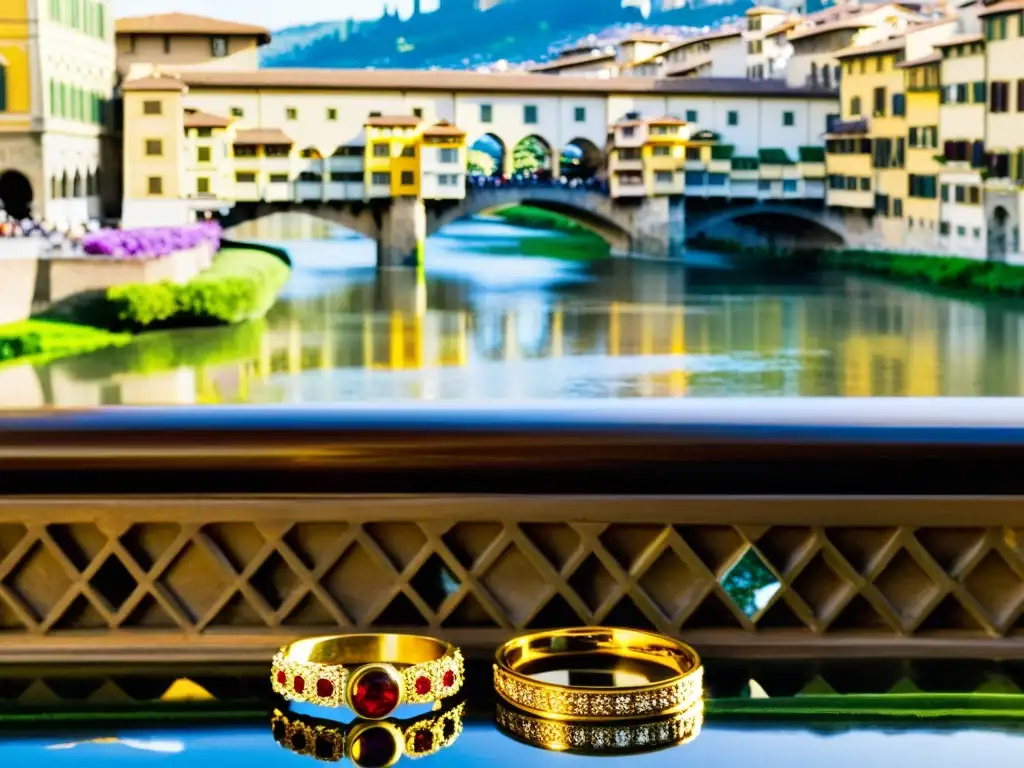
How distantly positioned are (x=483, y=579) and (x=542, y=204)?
1926 centimetres

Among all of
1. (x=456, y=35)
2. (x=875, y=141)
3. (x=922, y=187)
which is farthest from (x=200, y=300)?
(x=456, y=35)

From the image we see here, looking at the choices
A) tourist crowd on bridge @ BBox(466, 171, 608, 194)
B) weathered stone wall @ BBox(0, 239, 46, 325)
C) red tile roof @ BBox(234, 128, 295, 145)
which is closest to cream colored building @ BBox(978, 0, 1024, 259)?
tourist crowd on bridge @ BBox(466, 171, 608, 194)

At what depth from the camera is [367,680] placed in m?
0.70

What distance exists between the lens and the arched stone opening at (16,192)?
52.6 feet

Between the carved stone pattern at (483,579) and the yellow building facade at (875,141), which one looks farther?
the yellow building facade at (875,141)

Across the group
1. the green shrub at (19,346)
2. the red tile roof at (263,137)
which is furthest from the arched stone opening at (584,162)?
the green shrub at (19,346)

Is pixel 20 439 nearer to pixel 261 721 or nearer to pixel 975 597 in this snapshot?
pixel 261 721

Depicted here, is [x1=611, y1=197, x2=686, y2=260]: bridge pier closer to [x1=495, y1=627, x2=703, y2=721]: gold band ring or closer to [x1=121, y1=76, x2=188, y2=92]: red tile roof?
[x1=121, y1=76, x2=188, y2=92]: red tile roof

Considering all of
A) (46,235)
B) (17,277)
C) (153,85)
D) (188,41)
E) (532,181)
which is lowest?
(17,277)

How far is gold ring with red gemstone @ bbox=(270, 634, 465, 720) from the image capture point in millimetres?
702

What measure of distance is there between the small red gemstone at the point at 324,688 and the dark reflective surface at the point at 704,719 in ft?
0.09

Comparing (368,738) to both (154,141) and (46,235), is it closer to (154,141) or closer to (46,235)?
(46,235)

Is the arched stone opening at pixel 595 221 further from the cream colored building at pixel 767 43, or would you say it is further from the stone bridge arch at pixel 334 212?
the cream colored building at pixel 767 43

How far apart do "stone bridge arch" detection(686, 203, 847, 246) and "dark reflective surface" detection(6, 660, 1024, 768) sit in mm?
20014
